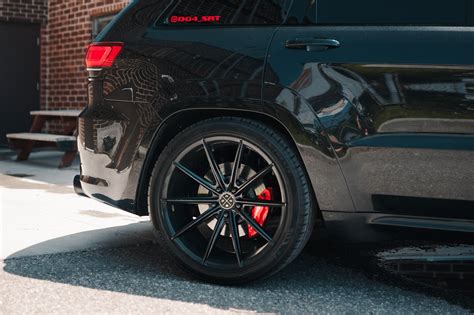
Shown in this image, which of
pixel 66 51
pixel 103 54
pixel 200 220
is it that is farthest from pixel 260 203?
pixel 66 51

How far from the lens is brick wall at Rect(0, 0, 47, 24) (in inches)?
528

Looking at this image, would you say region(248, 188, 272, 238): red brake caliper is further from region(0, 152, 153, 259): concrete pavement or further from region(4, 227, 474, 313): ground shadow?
region(0, 152, 153, 259): concrete pavement

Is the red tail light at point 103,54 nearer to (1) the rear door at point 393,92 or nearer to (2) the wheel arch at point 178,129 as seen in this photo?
(2) the wheel arch at point 178,129

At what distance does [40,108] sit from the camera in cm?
1378

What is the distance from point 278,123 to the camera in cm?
366

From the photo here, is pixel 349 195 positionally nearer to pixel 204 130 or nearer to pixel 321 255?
pixel 204 130

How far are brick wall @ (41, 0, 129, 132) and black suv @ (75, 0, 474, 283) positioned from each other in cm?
823

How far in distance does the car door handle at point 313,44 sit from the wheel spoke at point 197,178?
0.83m

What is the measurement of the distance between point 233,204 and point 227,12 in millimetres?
1031

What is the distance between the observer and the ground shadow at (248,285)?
3.39m

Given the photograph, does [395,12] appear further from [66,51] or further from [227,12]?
[66,51]

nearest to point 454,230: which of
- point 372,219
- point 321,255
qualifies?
point 372,219

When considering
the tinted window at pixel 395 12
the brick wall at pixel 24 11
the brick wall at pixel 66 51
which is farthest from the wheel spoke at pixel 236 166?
the brick wall at pixel 24 11

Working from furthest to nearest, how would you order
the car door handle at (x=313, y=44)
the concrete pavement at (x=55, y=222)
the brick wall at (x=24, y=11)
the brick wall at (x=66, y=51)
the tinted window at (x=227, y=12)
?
the brick wall at (x=24, y=11), the brick wall at (x=66, y=51), the concrete pavement at (x=55, y=222), the tinted window at (x=227, y=12), the car door handle at (x=313, y=44)
